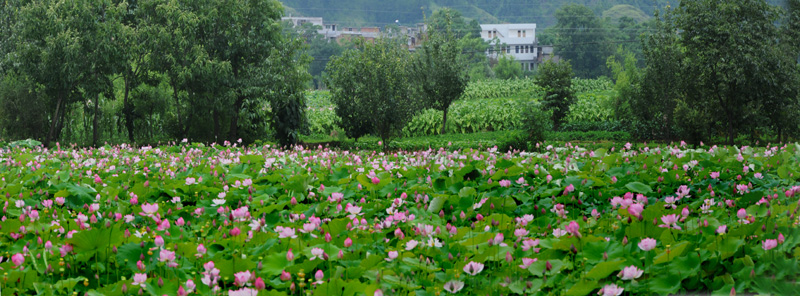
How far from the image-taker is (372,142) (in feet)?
65.0

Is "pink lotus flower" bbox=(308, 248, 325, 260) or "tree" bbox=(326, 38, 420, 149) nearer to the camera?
"pink lotus flower" bbox=(308, 248, 325, 260)

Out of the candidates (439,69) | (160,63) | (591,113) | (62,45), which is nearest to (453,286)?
(160,63)

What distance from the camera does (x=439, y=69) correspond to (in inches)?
915

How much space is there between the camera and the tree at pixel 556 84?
25.0 metres

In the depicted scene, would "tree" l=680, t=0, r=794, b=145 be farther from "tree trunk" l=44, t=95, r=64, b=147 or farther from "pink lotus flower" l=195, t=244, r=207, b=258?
"tree trunk" l=44, t=95, r=64, b=147

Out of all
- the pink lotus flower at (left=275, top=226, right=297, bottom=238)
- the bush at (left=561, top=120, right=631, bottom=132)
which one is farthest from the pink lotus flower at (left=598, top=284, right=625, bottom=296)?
the bush at (left=561, top=120, right=631, bottom=132)

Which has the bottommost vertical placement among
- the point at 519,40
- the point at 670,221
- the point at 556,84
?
the point at 556,84

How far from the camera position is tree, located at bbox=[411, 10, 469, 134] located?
23.1 m

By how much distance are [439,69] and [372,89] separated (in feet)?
19.2

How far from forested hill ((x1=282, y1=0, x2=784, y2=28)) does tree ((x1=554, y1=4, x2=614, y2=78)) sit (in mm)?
44607

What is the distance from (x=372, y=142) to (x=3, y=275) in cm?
1711

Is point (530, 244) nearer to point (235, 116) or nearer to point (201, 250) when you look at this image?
point (201, 250)

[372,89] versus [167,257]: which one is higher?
[167,257]

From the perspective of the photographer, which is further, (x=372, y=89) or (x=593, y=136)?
(x=593, y=136)
